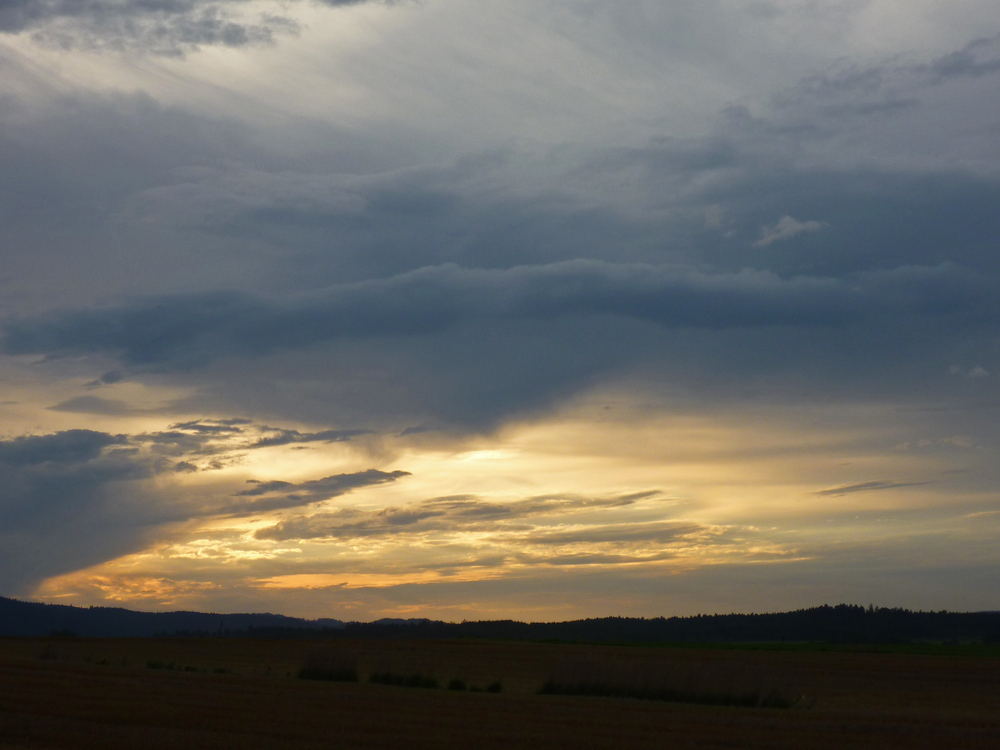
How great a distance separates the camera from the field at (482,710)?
23078 mm

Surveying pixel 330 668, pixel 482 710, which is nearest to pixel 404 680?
pixel 330 668

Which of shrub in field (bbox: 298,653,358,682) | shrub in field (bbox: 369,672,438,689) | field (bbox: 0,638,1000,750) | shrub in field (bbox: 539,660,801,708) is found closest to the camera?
field (bbox: 0,638,1000,750)

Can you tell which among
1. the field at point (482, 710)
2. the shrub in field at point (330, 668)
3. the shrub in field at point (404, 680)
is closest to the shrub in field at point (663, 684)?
the field at point (482, 710)

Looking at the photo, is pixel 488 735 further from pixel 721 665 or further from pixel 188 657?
pixel 188 657

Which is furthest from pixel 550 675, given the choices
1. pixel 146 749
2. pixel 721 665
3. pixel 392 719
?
pixel 146 749

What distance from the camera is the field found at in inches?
909

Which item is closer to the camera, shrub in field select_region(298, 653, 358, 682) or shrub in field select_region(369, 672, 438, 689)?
shrub in field select_region(369, 672, 438, 689)

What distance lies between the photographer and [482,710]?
32.9m

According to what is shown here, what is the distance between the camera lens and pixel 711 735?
88.5 ft

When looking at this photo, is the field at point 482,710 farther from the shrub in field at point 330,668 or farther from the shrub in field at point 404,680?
the shrub in field at point 404,680

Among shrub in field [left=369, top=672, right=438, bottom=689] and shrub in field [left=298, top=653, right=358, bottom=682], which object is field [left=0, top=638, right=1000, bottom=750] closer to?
shrub in field [left=298, top=653, right=358, bottom=682]

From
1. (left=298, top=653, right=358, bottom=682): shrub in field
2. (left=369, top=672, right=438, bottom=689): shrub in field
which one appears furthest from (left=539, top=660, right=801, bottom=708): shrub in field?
(left=298, top=653, right=358, bottom=682): shrub in field

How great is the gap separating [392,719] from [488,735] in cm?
489

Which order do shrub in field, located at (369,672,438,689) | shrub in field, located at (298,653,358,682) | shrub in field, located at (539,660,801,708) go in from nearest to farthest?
shrub in field, located at (539,660,801,708)
shrub in field, located at (369,672,438,689)
shrub in field, located at (298,653,358,682)
